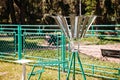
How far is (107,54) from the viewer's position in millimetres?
13016

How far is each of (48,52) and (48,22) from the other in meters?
24.7

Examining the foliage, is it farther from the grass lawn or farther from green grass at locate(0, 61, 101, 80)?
green grass at locate(0, 61, 101, 80)

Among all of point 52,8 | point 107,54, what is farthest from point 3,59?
point 52,8

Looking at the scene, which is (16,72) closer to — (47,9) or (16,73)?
(16,73)

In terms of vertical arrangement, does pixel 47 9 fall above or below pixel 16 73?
above

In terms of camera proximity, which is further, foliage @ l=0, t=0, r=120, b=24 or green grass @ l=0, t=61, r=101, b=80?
foliage @ l=0, t=0, r=120, b=24

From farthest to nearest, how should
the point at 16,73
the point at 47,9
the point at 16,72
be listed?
the point at 47,9 → the point at 16,72 → the point at 16,73

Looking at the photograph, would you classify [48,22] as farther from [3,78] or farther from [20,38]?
[3,78]

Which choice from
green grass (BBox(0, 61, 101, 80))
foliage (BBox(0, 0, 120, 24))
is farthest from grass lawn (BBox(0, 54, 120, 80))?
foliage (BBox(0, 0, 120, 24))

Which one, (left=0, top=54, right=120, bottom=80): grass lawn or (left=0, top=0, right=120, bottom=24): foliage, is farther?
(left=0, top=0, right=120, bottom=24): foliage

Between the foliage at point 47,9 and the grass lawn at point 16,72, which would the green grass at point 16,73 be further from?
the foliage at point 47,9

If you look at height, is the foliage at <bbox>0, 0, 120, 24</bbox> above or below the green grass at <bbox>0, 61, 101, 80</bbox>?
above

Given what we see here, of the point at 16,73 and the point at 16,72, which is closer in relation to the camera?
the point at 16,73

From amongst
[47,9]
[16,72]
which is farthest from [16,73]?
[47,9]
